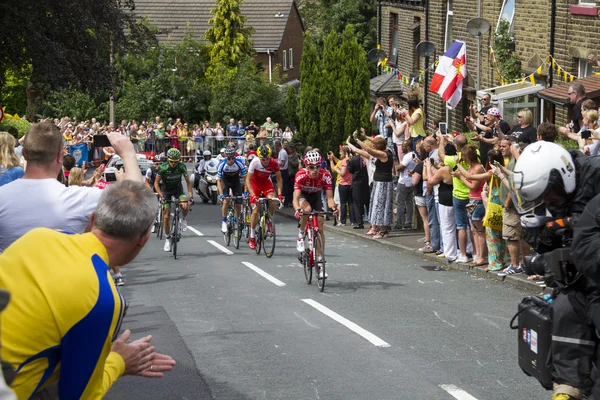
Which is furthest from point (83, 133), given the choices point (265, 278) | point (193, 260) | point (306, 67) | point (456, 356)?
point (456, 356)

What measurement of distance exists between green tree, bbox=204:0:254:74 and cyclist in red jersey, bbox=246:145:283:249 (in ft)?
133

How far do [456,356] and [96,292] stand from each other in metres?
6.61

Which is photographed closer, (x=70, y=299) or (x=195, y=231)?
(x=70, y=299)

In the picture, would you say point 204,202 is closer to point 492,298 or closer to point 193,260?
point 193,260

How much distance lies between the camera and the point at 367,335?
10.7 meters

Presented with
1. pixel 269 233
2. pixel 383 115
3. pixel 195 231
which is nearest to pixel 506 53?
pixel 383 115

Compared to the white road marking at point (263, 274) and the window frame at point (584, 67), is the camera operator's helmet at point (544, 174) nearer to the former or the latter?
the white road marking at point (263, 274)

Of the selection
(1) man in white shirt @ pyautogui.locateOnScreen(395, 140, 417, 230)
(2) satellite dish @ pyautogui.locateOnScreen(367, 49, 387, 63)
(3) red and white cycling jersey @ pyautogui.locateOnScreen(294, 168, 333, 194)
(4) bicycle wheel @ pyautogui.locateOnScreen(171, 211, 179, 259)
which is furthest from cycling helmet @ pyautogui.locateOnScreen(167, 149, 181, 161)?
(2) satellite dish @ pyautogui.locateOnScreen(367, 49, 387, 63)

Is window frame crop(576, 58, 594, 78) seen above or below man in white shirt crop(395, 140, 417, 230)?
above

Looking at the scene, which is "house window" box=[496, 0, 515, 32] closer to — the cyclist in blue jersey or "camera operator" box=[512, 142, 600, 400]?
the cyclist in blue jersey

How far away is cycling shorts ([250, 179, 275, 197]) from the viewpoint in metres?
18.2

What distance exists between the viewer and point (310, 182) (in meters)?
15.0

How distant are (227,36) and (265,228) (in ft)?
137

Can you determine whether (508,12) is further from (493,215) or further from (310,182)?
(310,182)
